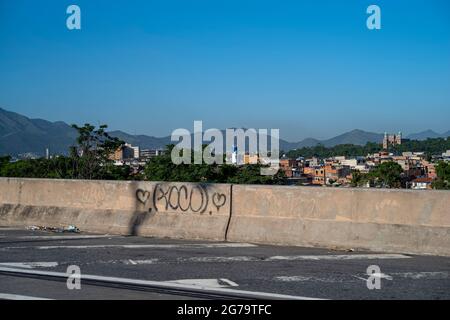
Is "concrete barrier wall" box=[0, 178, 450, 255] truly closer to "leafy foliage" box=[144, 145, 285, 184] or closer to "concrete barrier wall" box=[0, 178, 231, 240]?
"concrete barrier wall" box=[0, 178, 231, 240]

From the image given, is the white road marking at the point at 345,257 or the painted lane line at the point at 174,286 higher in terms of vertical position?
the white road marking at the point at 345,257

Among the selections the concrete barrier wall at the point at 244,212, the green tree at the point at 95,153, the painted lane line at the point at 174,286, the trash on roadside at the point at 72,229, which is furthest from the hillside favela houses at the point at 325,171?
the painted lane line at the point at 174,286

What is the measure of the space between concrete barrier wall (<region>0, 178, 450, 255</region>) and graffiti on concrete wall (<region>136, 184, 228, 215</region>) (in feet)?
0.06

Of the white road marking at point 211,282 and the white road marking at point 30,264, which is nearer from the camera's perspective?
the white road marking at point 211,282

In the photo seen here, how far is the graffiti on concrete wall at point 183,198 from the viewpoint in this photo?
472 inches

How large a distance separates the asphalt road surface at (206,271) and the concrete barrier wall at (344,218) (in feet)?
1.13

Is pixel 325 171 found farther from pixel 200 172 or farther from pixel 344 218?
pixel 344 218

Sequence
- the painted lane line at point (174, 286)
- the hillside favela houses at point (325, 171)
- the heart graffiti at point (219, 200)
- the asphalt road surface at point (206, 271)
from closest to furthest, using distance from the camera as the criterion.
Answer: the painted lane line at point (174, 286) → the asphalt road surface at point (206, 271) → the heart graffiti at point (219, 200) → the hillside favela houses at point (325, 171)

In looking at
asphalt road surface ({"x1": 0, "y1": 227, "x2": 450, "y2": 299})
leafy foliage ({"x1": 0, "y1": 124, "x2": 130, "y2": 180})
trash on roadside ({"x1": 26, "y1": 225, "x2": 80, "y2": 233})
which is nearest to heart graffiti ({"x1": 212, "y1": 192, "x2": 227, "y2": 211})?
asphalt road surface ({"x1": 0, "y1": 227, "x2": 450, "y2": 299})

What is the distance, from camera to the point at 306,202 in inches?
440

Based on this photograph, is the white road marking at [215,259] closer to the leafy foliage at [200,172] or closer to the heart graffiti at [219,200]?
the heart graffiti at [219,200]

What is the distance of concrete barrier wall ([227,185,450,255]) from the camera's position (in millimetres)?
10117
